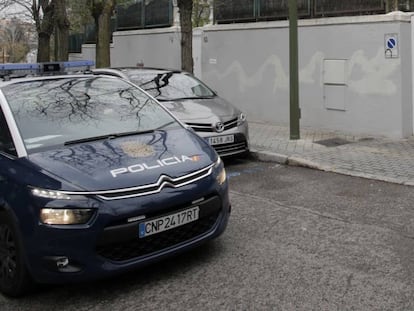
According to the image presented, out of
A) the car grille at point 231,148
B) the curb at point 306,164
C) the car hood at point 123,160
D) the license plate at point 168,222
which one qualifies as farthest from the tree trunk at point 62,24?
the license plate at point 168,222

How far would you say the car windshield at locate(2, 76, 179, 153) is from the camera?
449 centimetres

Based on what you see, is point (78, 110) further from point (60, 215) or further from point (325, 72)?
point (325, 72)

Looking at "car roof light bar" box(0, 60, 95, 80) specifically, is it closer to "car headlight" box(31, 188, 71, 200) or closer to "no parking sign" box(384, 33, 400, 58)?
"car headlight" box(31, 188, 71, 200)

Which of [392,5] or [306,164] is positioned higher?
[392,5]

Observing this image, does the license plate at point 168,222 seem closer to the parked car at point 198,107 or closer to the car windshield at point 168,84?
the parked car at point 198,107

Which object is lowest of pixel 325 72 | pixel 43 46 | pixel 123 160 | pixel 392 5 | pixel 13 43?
pixel 123 160

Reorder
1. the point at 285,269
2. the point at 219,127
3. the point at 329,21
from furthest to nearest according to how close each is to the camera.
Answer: the point at 329,21 < the point at 219,127 < the point at 285,269

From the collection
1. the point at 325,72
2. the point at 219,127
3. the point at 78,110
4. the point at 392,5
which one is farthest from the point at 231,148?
the point at 392,5

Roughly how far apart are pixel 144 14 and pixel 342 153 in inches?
407

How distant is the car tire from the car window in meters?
0.51

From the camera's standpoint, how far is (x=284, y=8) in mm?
12078

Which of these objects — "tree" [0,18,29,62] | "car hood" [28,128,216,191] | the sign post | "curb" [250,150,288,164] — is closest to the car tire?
"car hood" [28,128,216,191]

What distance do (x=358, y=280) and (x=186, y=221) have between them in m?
1.34

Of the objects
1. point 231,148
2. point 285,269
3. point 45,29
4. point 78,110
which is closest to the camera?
point 285,269
